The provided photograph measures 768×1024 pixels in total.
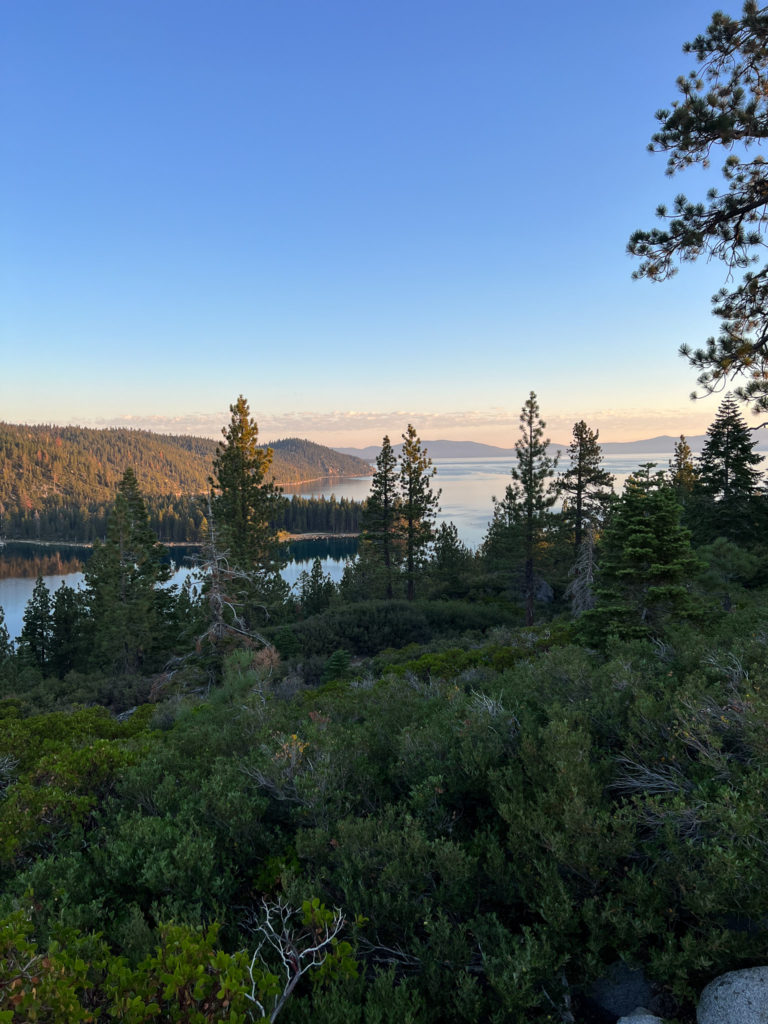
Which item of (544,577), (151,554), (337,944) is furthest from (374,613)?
(337,944)

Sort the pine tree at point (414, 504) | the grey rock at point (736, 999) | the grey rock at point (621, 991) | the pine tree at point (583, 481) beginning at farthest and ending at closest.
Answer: the pine tree at point (414, 504)
the pine tree at point (583, 481)
the grey rock at point (621, 991)
the grey rock at point (736, 999)

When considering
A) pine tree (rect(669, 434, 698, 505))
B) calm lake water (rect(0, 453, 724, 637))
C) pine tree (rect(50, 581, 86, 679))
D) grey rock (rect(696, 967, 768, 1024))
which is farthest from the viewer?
calm lake water (rect(0, 453, 724, 637))

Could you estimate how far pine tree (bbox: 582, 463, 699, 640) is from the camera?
10.5 metres

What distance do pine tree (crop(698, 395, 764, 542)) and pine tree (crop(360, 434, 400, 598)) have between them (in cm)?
1579

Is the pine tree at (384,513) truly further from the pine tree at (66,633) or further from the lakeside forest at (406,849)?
the lakeside forest at (406,849)

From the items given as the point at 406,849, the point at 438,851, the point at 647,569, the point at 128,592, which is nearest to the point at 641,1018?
the point at 438,851

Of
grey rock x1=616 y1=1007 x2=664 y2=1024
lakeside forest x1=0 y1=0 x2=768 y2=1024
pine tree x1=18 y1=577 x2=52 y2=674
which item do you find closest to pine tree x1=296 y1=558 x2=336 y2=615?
pine tree x1=18 y1=577 x2=52 y2=674

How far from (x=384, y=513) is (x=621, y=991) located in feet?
92.9

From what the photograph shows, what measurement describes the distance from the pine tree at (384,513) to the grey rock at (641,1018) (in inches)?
1095

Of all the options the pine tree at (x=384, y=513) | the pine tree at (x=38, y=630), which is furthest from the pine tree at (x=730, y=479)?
the pine tree at (x=38, y=630)

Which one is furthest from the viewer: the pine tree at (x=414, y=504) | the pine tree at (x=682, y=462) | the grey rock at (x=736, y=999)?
the pine tree at (x=682, y=462)

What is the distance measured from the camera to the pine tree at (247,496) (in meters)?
25.8

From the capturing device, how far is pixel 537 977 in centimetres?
283

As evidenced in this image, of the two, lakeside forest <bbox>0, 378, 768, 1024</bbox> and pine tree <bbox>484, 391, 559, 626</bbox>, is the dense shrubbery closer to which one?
lakeside forest <bbox>0, 378, 768, 1024</bbox>
